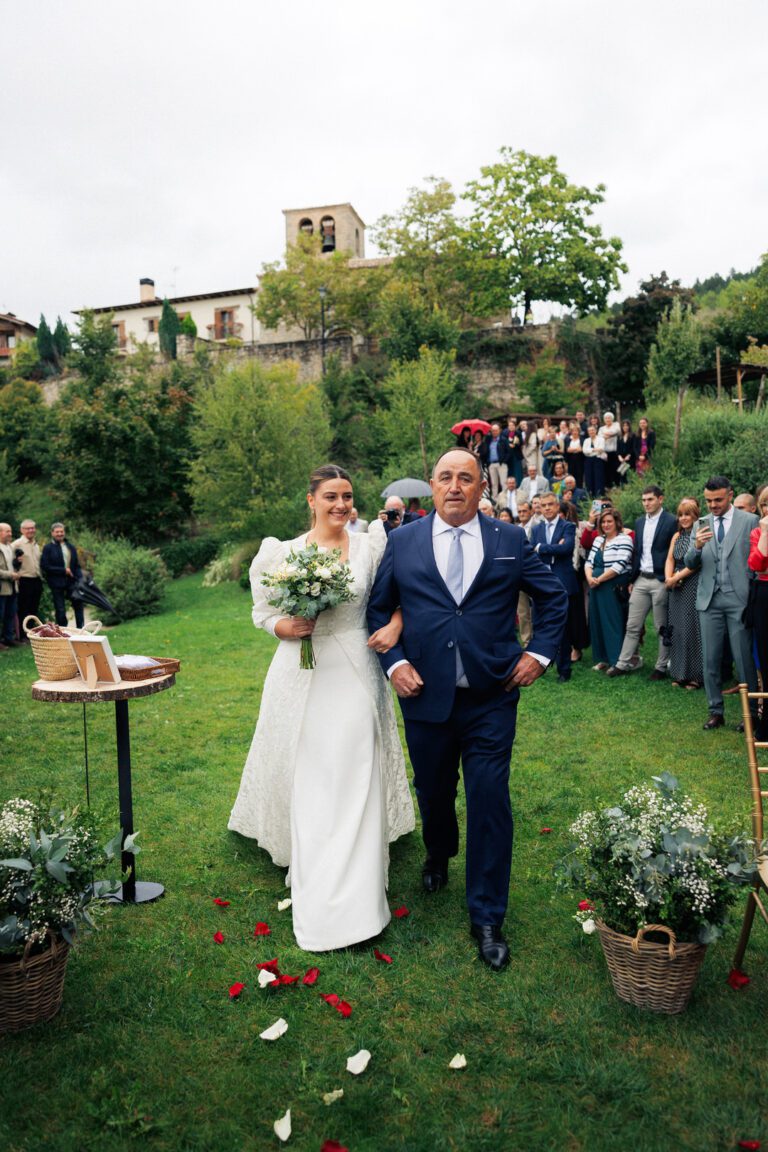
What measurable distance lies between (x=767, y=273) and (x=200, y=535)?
27732mm

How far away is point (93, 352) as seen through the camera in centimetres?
3844

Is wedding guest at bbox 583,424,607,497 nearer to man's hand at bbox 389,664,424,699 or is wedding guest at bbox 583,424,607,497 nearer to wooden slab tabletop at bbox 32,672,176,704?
man's hand at bbox 389,664,424,699

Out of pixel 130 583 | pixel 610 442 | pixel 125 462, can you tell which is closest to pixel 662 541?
pixel 610 442

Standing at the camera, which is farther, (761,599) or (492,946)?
(761,599)

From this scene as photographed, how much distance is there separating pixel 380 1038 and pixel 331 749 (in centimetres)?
145

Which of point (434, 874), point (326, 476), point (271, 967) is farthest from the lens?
point (434, 874)

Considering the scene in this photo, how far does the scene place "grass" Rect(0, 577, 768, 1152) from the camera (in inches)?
112

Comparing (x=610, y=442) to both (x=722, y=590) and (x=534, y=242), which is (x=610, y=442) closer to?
(x=722, y=590)

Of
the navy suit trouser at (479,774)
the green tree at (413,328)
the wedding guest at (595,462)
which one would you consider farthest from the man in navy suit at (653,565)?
the green tree at (413,328)

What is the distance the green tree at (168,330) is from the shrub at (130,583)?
29549 millimetres

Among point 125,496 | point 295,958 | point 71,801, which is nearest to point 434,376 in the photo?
point 125,496

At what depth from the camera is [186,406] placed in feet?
→ 115

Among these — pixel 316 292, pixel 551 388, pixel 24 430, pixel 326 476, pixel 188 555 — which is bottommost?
pixel 188 555

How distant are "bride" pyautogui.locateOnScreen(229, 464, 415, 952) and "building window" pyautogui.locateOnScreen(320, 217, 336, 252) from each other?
60.8 meters
